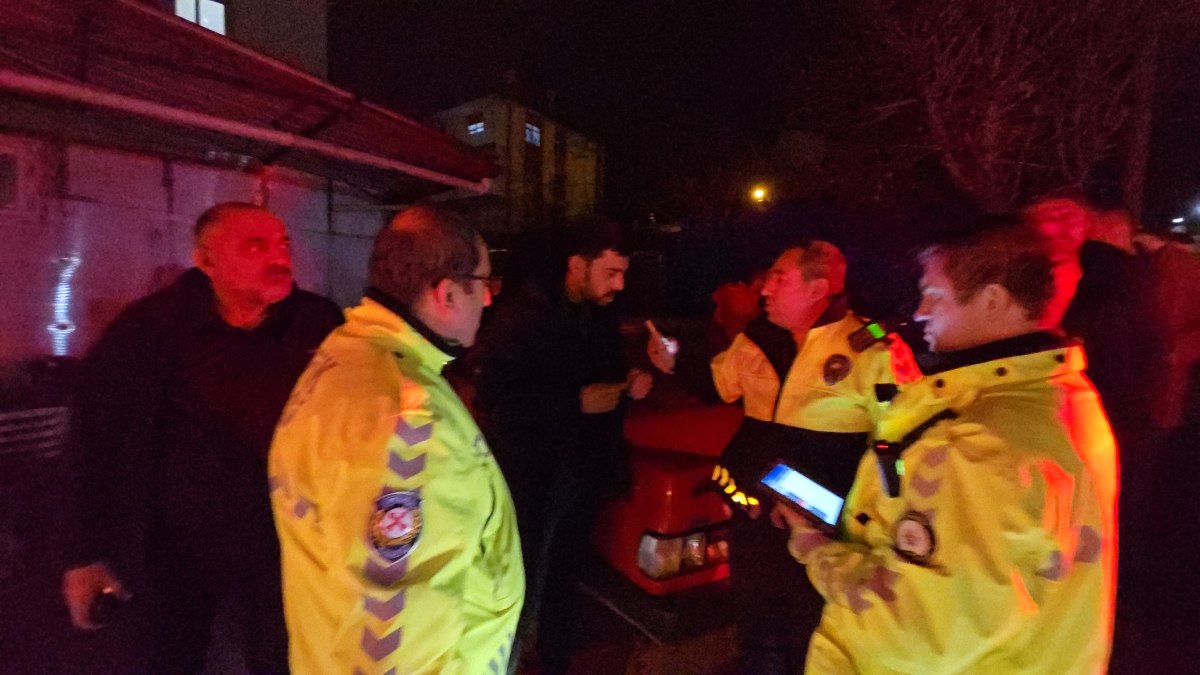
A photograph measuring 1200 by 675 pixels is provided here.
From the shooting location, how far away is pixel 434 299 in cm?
164

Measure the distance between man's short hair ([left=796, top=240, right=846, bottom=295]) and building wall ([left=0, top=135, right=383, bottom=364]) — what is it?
325cm

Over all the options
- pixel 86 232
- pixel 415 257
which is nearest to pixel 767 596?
pixel 415 257

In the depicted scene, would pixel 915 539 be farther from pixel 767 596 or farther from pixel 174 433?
pixel 174 433

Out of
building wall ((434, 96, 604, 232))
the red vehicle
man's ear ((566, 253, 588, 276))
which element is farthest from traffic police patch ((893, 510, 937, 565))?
building wall ((434, 96, 604, 232))

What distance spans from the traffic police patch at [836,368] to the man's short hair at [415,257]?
1228 millimetres

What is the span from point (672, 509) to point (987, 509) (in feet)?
5.55

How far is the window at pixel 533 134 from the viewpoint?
837 inches

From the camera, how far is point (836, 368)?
7.26 ft

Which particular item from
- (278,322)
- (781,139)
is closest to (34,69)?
(278,322)

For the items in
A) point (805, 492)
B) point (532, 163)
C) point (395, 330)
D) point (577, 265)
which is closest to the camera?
point (395, 330)

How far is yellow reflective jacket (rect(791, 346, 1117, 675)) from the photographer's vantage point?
4.31ft

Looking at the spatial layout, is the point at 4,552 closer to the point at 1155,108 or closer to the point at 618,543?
the point at 618,543

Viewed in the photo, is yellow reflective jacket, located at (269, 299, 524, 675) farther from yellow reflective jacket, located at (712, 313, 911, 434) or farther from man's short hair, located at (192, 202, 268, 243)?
man's short hair, located at (192, 202, 268, 243)

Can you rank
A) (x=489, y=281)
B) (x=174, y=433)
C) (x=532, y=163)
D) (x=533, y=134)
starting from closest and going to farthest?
(x=489, y=281) → (x=174, y=433) → (x=533, y=134) → (x=532, y=163)
